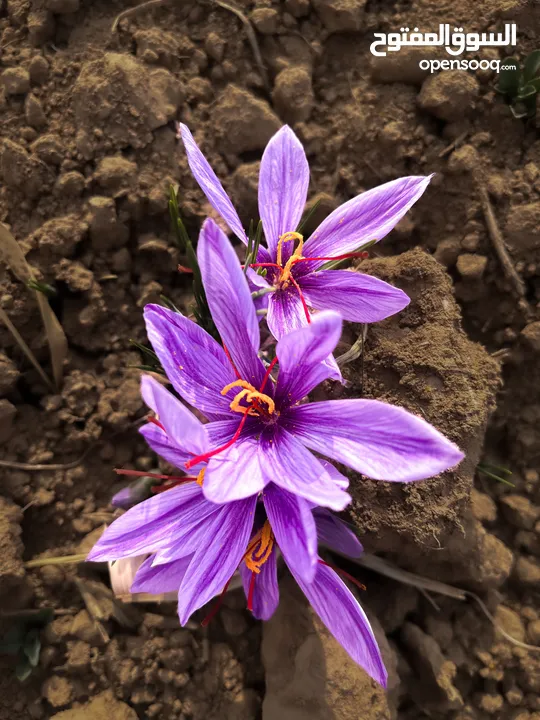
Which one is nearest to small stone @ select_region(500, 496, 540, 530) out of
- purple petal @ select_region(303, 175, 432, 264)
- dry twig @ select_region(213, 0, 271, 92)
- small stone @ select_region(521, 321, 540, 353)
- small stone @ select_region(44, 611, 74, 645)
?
small stone @ select_region(521, 321, 540, 353)

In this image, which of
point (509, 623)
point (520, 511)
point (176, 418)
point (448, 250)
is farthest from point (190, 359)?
point (509, 623)

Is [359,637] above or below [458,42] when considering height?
below

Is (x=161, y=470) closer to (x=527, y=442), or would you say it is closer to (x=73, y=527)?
(x=73, y=527)

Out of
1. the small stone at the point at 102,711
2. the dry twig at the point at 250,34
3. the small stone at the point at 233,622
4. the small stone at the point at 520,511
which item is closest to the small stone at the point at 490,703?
the small stone at the point at 520,511

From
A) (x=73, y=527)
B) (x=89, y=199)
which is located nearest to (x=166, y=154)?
(x=89, y=199)

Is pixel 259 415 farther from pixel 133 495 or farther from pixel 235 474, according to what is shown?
pixel 133 495

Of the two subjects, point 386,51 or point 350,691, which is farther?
point 386,51

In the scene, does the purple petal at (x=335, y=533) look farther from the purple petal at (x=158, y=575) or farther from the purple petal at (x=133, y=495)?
the purple petal at (x=133, y=495)
